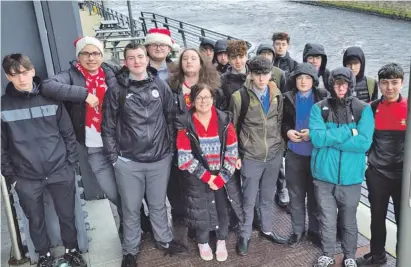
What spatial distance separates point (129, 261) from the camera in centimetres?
388

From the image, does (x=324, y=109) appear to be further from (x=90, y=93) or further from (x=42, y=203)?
(x=42, y=203)

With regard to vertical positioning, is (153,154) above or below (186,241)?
above

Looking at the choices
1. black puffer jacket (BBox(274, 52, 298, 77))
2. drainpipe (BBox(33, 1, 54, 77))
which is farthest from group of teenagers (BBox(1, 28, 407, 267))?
black puffer jacket (BBox(274, 52, 298, 77))

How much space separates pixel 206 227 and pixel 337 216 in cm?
112

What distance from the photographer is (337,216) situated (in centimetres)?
383

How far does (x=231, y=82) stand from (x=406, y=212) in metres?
2.22

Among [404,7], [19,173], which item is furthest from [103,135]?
[404,7]

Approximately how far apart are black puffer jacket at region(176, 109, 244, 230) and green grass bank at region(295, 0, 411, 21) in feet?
103

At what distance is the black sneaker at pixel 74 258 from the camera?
3830 mm

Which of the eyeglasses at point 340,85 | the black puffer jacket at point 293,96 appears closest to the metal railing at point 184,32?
the black puffer jacket at point 293,96

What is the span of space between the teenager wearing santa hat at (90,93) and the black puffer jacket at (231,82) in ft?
3.26

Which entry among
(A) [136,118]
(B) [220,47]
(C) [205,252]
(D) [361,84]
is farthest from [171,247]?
(D) [361,84]

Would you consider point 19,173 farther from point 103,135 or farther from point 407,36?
point 407,36

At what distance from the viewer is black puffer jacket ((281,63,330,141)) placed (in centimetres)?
365
